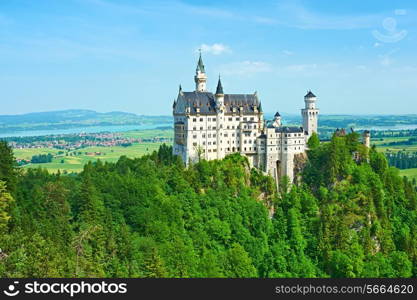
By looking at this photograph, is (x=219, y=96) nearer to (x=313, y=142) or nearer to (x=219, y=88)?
(x=219, y=88)

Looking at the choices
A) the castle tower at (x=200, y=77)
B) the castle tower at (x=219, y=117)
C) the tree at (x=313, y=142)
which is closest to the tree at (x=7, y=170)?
the castle tower at (x=219, y=117)

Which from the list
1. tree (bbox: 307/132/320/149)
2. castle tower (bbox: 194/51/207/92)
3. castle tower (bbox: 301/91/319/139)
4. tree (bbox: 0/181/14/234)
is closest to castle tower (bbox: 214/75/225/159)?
castle tower (bbox: 194/51/207/92)

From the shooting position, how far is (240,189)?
81.5m

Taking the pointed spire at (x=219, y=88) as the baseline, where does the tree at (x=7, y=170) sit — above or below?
below

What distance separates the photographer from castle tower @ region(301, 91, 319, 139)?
3725 inches

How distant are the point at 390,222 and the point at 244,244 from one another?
28.8m

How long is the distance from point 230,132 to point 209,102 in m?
5.94

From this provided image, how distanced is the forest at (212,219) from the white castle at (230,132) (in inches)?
90.8

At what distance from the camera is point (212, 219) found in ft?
240

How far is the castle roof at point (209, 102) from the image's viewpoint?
8469cm

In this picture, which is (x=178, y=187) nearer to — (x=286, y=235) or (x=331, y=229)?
(x=286, y=235)

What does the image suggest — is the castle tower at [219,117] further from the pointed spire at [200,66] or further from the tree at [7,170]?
the tree at [7,170]

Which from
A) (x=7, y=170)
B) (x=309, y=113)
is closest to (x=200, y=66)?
(x=309, y=113)

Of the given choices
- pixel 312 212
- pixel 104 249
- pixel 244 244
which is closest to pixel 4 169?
pixel 104 249
